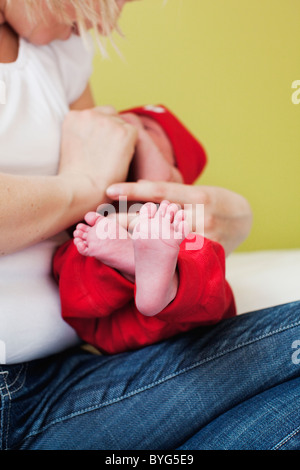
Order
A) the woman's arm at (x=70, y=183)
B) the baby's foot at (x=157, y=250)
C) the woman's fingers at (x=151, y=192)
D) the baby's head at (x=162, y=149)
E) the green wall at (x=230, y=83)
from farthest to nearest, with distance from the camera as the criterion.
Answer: the green wall at (x=230, y=83) → the baby's head at (x=162, y=149) → the woman's fingers at (x=151, y=192) → the woman's arm at (x=70, y=183) → the baby's foot at (x=157, y=250)

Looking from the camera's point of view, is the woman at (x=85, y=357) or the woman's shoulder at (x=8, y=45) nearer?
the woman at (x=85, y=357)

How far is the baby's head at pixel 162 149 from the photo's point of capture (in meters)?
0.96

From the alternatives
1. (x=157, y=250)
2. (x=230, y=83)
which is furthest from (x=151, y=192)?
(x=230, y=83)

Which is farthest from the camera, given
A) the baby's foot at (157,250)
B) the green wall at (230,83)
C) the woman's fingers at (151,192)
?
the green wall at (230,83)

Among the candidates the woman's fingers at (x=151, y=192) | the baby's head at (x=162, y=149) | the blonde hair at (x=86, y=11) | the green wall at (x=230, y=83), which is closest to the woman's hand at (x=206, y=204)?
the woman's fingers at (x=151, y=192)

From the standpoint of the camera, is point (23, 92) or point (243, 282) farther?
point (243, 282)

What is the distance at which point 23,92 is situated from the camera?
0.81m

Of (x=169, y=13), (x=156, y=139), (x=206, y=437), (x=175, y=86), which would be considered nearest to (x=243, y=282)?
(x=156, y=139)

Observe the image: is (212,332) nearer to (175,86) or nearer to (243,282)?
(243,282)

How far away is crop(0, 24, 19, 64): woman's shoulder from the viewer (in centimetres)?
84

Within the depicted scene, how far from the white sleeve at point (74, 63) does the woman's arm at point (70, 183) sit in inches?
4.4

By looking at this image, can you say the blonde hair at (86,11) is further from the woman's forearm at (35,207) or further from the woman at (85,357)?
the woman's forearm at (35,207)

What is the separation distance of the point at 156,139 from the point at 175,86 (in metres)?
0.68

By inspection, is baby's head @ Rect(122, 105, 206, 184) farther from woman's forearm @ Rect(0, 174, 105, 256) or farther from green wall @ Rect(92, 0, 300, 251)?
green wall @ Rect(92, 0, 300, 251)
